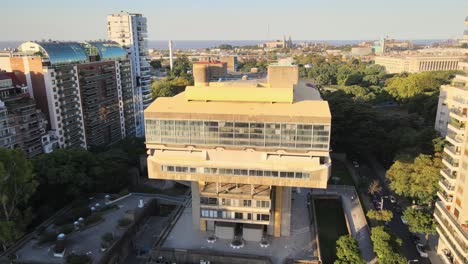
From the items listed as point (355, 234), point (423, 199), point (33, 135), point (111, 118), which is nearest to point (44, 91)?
point (33, 135)

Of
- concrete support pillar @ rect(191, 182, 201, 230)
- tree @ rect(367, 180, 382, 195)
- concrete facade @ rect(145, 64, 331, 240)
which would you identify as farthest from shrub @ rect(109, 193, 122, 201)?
tree @ rect(367, 180, 382, 195)

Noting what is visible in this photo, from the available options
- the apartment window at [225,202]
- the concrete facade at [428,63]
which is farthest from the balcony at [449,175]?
the concrete facade at [428,63]

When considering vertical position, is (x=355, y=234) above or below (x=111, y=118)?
below

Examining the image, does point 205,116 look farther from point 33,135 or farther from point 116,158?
point 33,135

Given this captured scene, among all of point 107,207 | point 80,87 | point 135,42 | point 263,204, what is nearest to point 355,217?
point 263,204

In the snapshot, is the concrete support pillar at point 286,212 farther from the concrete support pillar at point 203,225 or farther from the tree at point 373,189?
the tree at point 373,189

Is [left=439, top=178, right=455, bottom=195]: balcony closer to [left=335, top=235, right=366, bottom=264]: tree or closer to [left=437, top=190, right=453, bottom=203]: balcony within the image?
[left=437, top=190, right=453, bottom=203]: balcony
